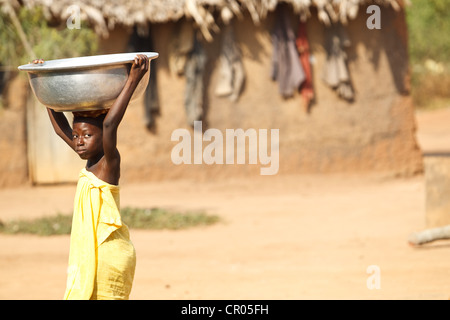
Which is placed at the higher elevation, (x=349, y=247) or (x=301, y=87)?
(x=301, y=87)

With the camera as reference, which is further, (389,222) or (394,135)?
(394,135)

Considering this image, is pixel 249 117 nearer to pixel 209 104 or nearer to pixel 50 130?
pixel 209 104

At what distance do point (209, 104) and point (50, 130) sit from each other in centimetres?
224

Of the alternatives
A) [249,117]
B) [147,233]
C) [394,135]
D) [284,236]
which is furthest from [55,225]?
[394,135]

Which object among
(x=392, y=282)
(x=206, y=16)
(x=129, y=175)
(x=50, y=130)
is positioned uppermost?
(x=206, y=16)

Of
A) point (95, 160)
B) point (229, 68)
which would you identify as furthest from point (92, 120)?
Result: point (229, 68)

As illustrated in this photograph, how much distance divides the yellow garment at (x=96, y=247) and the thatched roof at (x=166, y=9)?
670 centimetres

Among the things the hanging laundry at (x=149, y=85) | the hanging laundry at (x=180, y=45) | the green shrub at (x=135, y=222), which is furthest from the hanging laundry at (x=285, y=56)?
the green shrub at (x=135, y=222)

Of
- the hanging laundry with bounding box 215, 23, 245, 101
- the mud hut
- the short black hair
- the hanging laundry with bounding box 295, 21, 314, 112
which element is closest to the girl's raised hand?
the short black hair

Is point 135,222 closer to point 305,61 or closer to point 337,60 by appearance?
point 305,61

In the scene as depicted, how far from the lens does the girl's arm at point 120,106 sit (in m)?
3.15

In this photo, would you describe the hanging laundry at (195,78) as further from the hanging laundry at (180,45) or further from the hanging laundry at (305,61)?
the hanging laundry at (305,61)

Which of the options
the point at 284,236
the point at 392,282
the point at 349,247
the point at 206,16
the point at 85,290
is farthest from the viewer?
the point at 206,16

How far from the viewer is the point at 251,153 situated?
402 inches
